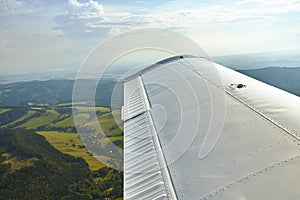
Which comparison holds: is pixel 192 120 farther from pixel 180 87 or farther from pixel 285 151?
pixel 180 87

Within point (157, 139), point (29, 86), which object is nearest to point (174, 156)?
point (157, 139)

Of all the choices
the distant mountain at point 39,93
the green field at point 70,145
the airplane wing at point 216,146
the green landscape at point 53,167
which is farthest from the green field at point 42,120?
the airplane wing at point 216,146

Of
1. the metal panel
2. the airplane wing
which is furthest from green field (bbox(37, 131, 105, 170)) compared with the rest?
the airplane wing

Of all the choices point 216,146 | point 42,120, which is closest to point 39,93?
point 42,120

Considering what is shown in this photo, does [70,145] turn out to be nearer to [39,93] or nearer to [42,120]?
[42,120]

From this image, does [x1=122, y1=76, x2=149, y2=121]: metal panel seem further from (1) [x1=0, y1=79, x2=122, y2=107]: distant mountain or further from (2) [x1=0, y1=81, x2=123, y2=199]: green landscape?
(1) [x1=0, y1=79, x2=122, y2=107]: distant mountain

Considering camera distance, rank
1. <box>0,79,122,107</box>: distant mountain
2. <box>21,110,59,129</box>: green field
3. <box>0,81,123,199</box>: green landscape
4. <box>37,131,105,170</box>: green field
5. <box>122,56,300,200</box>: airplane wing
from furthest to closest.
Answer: <box>0,79,122,107</box>: distant mountain < <box>21,110,59,129</box>: green field < <box>37,131,105,170</box>: green field < <box>0,81,123,199</box>: green landscape < <box>122,56,300,200</box>: airplane wing

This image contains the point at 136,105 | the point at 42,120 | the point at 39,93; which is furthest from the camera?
the point at 39,93
